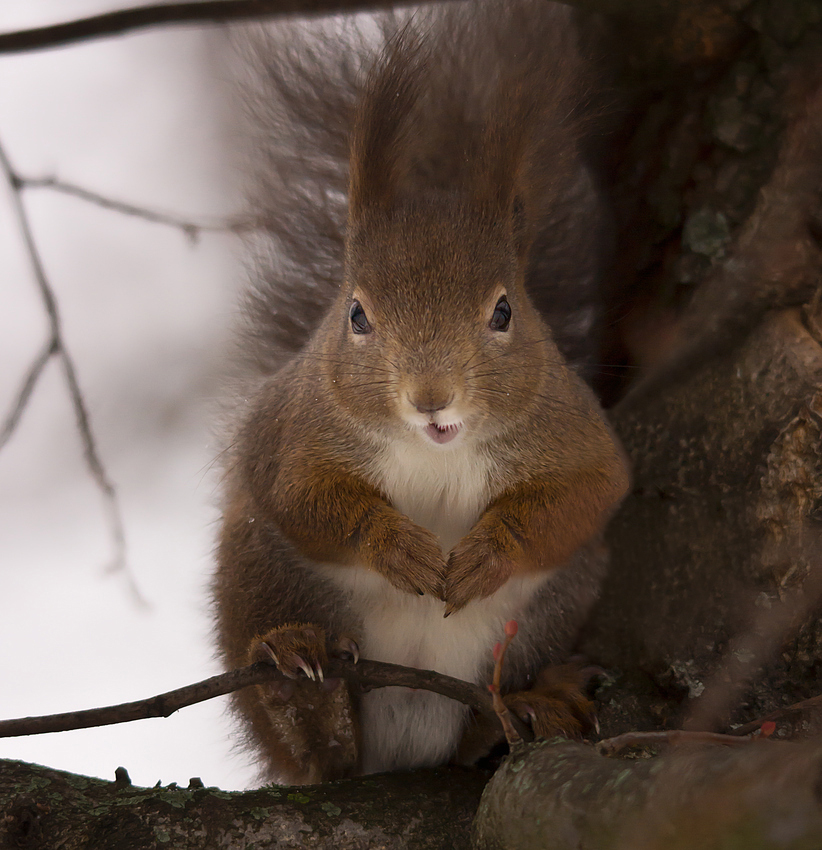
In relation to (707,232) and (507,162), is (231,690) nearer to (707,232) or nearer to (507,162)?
(507,162)

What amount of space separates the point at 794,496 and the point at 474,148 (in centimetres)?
79

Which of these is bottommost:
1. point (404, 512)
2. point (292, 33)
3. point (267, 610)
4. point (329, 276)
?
point (267, 610)

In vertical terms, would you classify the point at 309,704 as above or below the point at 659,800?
below

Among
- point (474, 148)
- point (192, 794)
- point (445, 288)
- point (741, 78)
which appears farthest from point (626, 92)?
point (192, 794)

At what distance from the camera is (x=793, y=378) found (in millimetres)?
1502

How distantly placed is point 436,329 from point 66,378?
2.50 ft

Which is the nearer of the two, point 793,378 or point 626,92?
point 793,378

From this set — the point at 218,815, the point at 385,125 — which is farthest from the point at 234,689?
the point at 385,125

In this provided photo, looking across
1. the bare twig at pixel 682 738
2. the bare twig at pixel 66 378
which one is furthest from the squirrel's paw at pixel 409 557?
the bare twig at pixel 66 378

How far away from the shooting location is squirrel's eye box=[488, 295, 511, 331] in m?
1.47

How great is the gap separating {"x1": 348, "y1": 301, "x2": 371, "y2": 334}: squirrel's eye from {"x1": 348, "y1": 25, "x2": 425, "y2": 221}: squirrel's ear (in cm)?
16

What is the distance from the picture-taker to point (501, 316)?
4.90 feet

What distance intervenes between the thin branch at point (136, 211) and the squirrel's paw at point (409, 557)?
70 centimetres

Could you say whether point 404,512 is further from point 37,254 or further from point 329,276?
point 37,254
